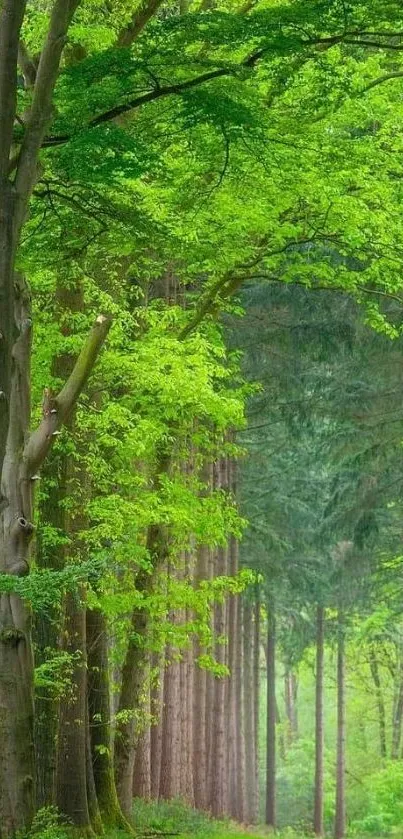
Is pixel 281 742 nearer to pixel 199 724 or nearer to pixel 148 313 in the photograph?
pixel 199 724

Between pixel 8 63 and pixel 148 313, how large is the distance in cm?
782

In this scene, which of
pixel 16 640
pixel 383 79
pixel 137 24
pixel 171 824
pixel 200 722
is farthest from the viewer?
pixel 200 722

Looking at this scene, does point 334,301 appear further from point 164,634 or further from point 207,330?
point 164,634

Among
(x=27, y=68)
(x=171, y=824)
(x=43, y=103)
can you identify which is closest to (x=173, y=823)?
(x=171, y=824)

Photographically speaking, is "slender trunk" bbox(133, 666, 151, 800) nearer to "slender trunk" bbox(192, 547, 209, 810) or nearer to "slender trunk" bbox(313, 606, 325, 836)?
"slender trunk" bbox(192, 547, 209, 810)

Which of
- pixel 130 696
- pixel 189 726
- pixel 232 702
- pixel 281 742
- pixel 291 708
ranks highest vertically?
pixel 291 708

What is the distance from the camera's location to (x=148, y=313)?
15.3 metres

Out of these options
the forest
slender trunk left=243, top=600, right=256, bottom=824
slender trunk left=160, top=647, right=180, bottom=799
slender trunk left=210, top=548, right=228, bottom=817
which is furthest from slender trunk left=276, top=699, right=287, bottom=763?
slender trunk left=160, top=647, right=180, bottom=799

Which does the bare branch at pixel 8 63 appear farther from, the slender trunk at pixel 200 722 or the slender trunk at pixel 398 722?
the slender trunk at pixel 398 722

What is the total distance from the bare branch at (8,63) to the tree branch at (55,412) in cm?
308

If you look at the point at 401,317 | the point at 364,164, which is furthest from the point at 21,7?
the point at 401,317

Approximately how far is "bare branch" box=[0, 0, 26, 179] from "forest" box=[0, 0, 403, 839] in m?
0.01

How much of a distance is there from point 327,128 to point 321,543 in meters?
19.5

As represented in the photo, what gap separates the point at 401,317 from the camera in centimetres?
2147
